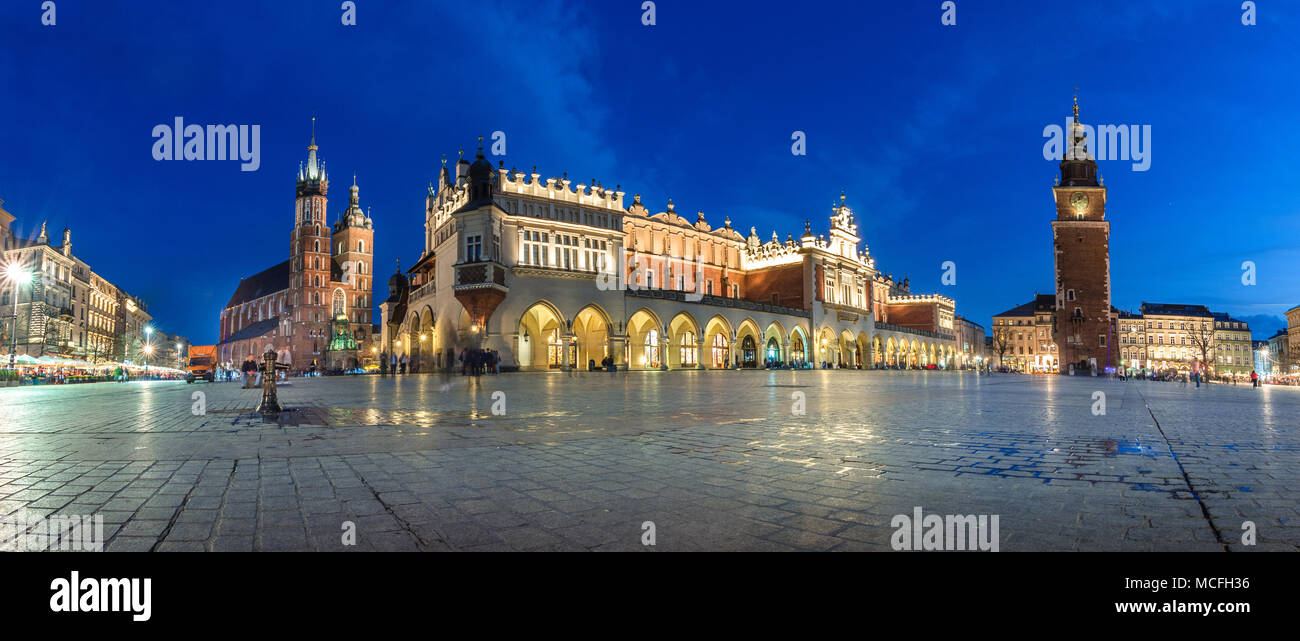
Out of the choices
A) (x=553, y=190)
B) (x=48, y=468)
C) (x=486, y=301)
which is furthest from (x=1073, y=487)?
(x=553, y=190)

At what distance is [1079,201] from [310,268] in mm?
103490

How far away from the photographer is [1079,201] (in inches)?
2672

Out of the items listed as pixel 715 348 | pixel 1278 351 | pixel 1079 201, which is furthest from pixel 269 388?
pixel 1278 351

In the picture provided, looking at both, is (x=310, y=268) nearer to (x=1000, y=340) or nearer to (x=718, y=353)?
(x=718, y=353)

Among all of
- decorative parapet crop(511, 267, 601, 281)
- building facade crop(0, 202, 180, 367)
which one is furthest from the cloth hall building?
building facade crop(0, 202, 180, 367)

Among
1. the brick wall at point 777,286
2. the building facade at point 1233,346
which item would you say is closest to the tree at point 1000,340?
the building facade at point 1233,346

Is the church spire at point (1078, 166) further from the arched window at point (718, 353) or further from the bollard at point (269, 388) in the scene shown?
the bollard at point (269, 388)

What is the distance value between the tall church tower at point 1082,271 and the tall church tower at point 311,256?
323ft

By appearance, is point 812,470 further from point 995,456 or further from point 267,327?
point 267,327

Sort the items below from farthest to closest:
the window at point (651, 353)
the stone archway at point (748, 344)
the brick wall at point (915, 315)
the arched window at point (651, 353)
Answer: the brick wall at point (915, 315)
the stone archway at point (748, 344)
the arched window at point (651, 353)
the window at point (651, 353)

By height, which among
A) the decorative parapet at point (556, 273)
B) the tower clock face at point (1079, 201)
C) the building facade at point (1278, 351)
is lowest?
the building facade at point (1278, 351)

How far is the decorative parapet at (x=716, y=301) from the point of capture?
4641cm

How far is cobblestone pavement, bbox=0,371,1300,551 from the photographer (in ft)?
10.6

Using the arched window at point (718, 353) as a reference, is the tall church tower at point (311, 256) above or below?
above
